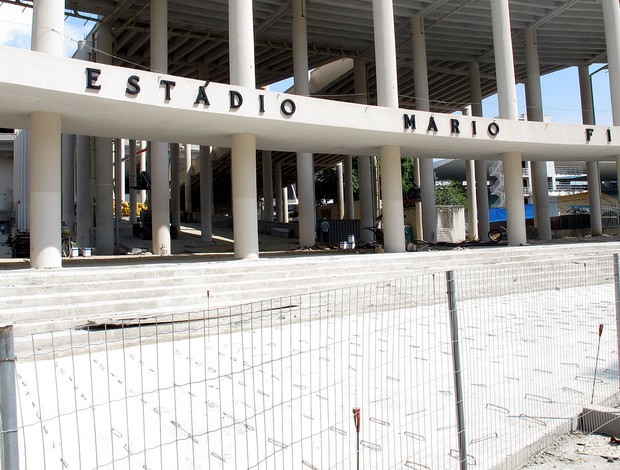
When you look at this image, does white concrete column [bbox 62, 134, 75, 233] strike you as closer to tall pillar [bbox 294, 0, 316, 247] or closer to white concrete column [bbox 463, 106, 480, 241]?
tall pillar [bbox 294, 0, 316, 247]

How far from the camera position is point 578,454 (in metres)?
4.08

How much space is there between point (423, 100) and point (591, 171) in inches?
500

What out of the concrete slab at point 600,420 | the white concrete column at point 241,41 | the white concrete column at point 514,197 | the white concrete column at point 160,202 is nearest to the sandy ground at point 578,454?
the concrete slab at point 600,420

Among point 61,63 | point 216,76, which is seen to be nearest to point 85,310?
point 61,63

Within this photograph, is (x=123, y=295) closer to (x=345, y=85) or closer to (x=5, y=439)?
(x=5, y=439)

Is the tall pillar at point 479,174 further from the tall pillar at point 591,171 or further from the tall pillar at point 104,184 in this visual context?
the tall pillar at point 104,184

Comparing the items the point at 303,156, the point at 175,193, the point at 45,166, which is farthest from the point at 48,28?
the point at 175,193

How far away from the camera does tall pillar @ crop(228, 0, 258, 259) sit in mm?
14609

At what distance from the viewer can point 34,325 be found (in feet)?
25.1

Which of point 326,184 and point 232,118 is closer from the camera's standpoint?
point 232,118

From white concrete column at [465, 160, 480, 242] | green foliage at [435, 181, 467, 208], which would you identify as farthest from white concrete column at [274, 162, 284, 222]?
green foliage at [435, 181, 467, 208]

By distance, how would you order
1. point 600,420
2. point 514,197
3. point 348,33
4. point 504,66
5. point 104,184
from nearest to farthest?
1. point 600,420
2. point 504,66
3. point 514,197
4. point 104,184
5. point 348,33

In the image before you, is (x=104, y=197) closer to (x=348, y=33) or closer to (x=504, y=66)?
(x=348, y=33)

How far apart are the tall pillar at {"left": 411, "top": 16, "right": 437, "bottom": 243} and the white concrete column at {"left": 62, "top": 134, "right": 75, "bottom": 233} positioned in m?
18.0
